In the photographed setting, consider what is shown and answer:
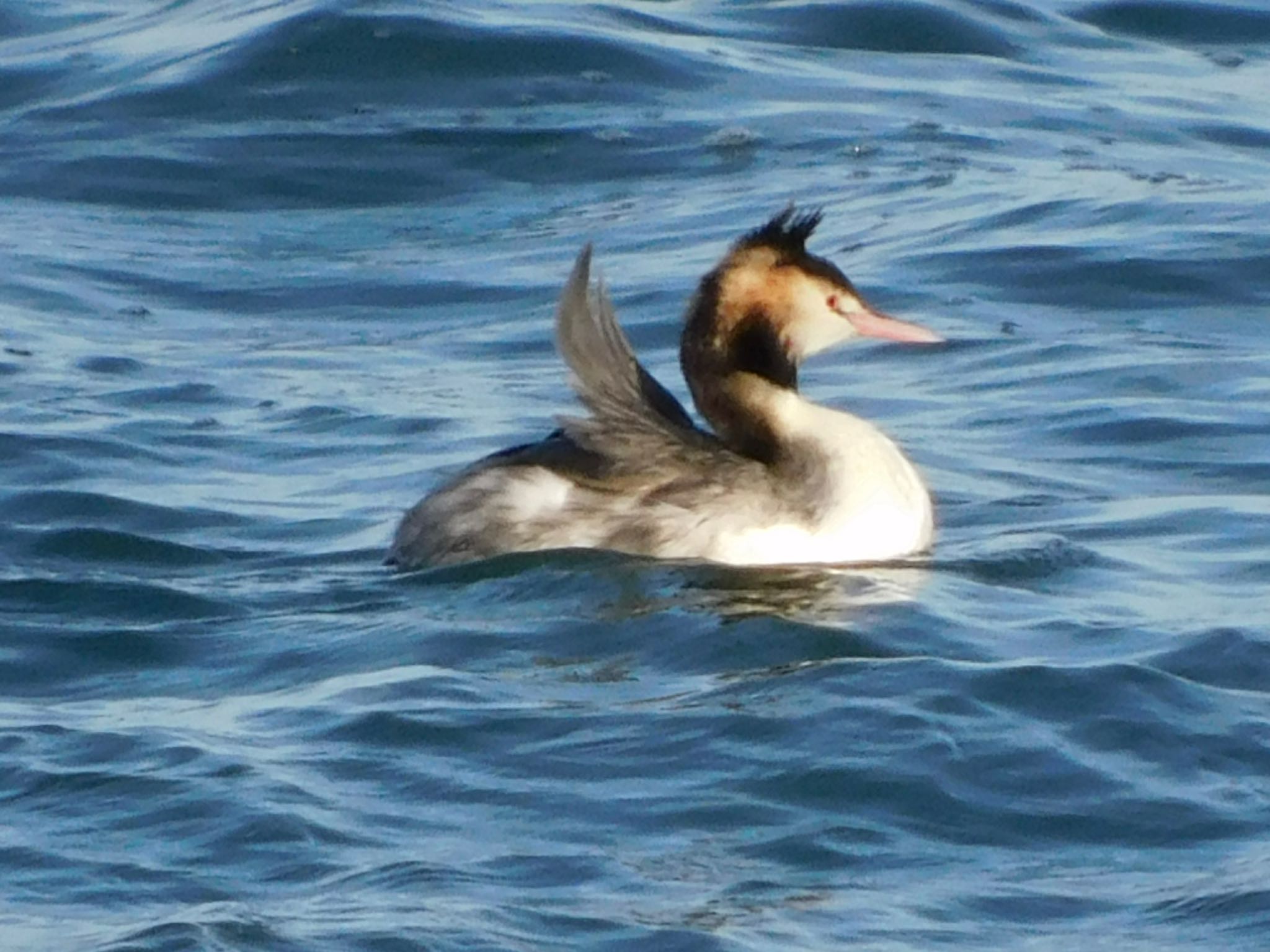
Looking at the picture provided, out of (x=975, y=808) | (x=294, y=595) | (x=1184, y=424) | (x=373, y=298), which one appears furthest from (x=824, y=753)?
(x=373, y=298)

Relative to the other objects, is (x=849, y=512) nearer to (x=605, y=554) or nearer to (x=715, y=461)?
(x=715, y=461)

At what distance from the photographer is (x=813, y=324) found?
30.0 feet

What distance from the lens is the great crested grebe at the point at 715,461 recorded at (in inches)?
340

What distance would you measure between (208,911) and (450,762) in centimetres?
111

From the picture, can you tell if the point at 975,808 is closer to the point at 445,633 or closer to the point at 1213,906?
the point at 1213,906

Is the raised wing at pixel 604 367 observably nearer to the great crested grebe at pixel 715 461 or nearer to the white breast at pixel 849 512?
the great crested grebe at pixel 715 461

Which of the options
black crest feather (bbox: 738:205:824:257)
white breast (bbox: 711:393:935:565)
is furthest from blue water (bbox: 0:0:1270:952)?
black crest feather (bbox: 738:205:824:257)

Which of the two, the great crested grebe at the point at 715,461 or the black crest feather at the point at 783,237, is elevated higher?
the black crest feather at the point at 783,237

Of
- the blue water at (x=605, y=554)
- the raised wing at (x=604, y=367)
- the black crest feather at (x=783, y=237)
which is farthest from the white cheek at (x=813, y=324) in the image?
the blue water at (x=605, y=554)

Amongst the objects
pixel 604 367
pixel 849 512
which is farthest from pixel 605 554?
pixel 849 512

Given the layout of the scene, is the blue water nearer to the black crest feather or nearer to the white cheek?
the white cheek

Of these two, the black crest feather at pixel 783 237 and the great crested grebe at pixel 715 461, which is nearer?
the great crested grebe at pixel 715 461

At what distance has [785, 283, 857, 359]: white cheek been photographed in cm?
910

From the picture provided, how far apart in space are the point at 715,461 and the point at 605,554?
42 centimetres
